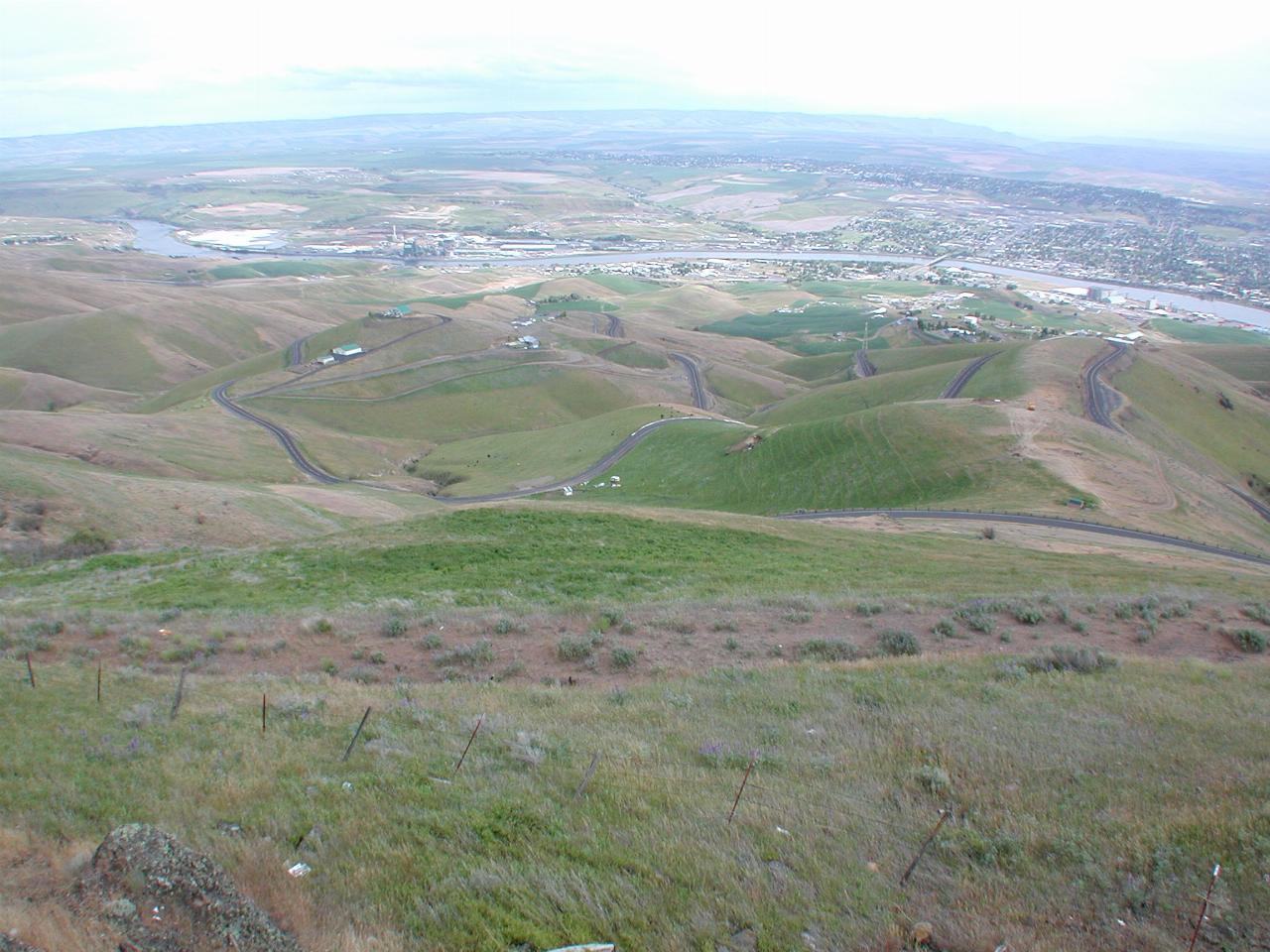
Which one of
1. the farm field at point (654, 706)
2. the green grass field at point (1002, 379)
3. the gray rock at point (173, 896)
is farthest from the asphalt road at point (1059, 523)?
the gray rock at point (173, 896)

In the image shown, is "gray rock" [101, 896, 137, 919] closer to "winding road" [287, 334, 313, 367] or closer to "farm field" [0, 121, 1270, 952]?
"farm field" [0, 121, 1270, 952]

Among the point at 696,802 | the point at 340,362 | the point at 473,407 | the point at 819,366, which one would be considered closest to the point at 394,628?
the point at 696,802

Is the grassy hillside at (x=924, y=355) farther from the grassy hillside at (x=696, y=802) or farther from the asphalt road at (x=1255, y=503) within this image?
the grassy hillside at (x=696, y=802)

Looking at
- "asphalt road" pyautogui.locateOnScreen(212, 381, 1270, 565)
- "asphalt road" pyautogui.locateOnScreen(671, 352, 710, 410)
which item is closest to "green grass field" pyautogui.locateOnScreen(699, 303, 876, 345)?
"asphalt road" pyautogui.locateOnScreen(671, 352, 710, 410)

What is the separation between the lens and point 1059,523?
41750 millimetres

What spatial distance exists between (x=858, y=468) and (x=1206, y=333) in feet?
497

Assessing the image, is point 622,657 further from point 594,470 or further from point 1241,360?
point 1241,360

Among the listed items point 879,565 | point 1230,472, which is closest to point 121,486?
point 879,565

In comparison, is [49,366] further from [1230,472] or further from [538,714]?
[1230,472]

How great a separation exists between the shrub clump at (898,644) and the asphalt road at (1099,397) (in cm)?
5600

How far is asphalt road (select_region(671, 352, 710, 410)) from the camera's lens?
101m

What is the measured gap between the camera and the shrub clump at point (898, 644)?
18.7 meters

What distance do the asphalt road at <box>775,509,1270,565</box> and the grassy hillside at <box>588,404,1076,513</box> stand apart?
2313 mm

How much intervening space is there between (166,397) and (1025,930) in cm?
10938
